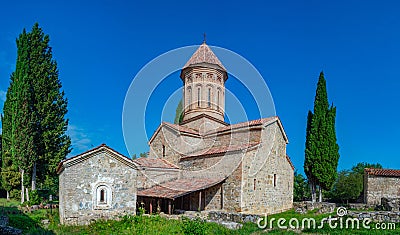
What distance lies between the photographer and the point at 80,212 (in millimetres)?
11719

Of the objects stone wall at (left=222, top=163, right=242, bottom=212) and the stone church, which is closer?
the stone church

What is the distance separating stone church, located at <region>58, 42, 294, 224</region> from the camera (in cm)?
1205

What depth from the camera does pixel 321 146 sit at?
63.7ft

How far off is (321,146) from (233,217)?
9.71 metres

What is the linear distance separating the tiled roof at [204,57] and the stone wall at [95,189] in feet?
34.7

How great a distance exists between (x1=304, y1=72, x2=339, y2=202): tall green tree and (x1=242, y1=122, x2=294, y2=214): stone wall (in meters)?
2.07

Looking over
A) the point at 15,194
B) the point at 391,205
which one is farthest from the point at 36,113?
the point at 391,205

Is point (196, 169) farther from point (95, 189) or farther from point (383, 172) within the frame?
point (383, 172)

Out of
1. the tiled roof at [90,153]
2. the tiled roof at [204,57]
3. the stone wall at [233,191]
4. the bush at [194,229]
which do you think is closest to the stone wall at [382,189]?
the stone wall at [233,191]

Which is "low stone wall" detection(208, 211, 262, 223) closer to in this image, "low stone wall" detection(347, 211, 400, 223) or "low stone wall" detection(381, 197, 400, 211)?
"low stone wall" detection(347, 211, 400, 223)

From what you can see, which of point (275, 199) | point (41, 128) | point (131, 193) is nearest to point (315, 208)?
point (275, 199)

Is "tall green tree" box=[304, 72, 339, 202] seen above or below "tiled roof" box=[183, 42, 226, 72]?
below

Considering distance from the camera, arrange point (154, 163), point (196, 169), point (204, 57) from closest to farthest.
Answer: point (196, 169) → point (154, 163) → point (204, 57)

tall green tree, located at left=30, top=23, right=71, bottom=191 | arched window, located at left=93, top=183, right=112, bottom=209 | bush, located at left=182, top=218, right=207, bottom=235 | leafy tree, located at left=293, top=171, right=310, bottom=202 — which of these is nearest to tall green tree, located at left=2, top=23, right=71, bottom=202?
tall green tree, located at left=30, top=23, right=71, bottom=191
